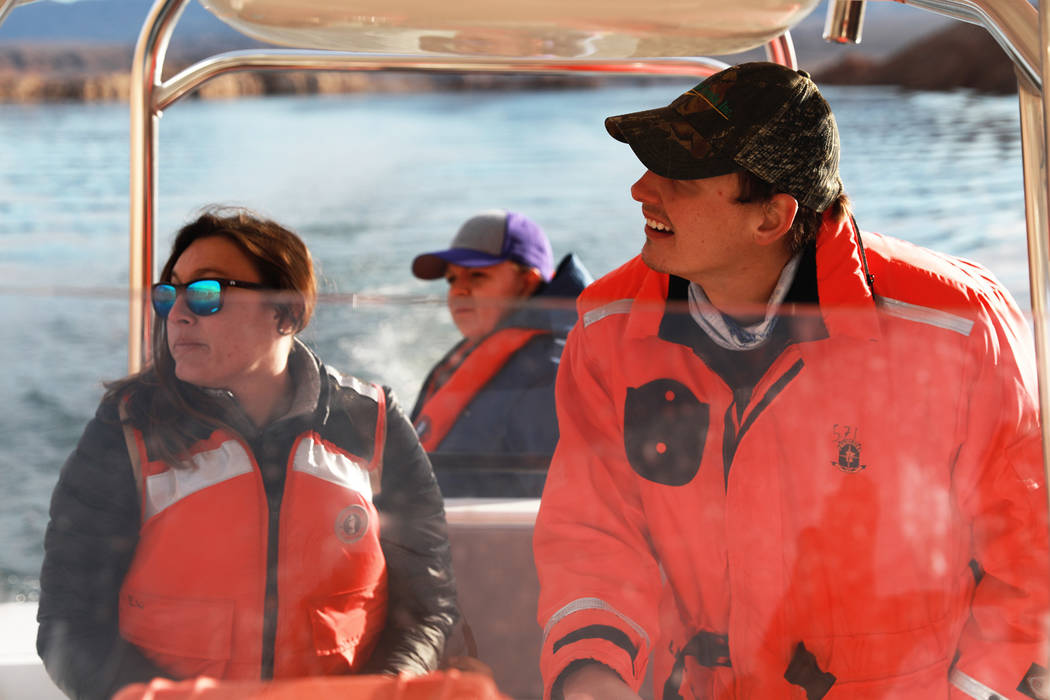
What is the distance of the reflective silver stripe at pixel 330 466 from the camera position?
78 cm

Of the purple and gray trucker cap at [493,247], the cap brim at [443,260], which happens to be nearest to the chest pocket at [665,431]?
the purple and gray trucker cap at [493,247]

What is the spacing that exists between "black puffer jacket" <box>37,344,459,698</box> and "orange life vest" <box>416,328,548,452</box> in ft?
0.15

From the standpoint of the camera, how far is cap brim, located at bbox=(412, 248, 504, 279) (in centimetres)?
196

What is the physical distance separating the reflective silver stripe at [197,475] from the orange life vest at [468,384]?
167mm

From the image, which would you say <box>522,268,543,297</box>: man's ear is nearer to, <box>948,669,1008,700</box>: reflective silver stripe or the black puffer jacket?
the black puffer jacket

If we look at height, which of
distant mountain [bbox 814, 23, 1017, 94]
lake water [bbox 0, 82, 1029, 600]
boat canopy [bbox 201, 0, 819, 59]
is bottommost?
lake water [bbox 0, 82, 1029, 600]

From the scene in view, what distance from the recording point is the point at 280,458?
2.55 ft

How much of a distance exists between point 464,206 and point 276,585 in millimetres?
12580

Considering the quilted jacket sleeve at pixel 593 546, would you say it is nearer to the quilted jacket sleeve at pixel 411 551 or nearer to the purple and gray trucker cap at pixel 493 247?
the quilted jacket sleeve at pixel 411 551

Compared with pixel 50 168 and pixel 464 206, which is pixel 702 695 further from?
pixel 50 168

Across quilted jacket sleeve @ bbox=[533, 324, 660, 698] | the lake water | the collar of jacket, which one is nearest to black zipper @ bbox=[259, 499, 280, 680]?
quilted jacket sleeve @ bbox=[533, 324, 660, 698]

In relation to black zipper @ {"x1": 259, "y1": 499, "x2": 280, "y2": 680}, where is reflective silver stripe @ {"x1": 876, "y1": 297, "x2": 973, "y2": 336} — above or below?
above

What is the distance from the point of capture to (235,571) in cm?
77

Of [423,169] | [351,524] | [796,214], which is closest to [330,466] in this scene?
[351,524]
